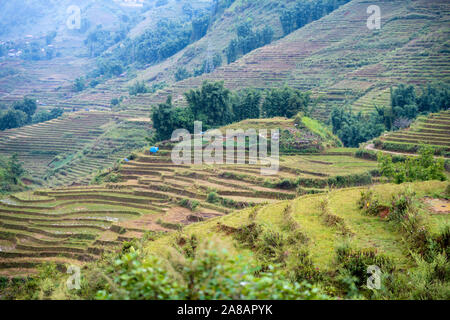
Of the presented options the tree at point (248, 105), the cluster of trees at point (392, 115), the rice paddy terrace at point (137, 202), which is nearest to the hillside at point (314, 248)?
the rice paddy terrace at point (137, 202)

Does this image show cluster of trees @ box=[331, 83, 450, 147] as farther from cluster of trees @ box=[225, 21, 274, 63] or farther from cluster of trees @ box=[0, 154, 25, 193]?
cluster of trees @ box=[225, 21, 274, 63]

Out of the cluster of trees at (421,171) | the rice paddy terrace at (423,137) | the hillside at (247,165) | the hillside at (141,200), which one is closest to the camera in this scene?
the hillside at (247,165)

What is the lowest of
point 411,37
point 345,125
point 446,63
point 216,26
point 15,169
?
point 15,169

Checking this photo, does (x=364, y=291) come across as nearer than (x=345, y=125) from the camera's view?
Yes

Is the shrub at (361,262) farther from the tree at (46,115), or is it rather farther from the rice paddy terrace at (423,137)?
the tree at (46,115)

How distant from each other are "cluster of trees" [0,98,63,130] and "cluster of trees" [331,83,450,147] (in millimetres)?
Answer: 39687

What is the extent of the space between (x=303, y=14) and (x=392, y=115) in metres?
36.8

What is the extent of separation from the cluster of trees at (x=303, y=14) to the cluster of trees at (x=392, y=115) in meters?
34.1

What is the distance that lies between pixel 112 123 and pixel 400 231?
133 ft

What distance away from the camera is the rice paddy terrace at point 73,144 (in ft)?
116

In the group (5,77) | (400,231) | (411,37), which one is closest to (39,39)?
(5,77)
